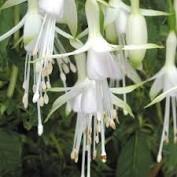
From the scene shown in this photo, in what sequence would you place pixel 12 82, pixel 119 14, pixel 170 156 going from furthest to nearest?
pixel 170 156 → pixel 12 82 → pixel 119 14

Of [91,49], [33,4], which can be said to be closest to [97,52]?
[91,49]

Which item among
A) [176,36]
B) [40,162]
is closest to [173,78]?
[176,36]

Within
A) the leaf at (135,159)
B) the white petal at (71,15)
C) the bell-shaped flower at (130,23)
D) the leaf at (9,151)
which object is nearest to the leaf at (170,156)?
the leaf at (135,159)

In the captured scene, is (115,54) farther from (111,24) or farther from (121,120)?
(121,120)

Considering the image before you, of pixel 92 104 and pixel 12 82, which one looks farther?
pixel 12 82

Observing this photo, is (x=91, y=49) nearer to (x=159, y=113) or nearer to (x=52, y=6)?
(x=52, y=6)

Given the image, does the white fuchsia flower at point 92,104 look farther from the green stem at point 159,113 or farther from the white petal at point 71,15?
the green stem at point 159,113

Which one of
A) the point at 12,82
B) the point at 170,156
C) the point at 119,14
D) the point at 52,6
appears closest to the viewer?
the point at 52,6
